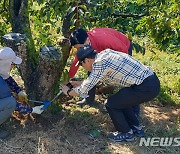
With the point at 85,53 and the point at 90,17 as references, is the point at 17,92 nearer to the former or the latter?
the point at 85,53

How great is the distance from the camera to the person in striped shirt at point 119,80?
313cm

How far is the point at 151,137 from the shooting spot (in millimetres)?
3658

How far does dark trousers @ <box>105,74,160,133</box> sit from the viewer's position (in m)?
3.30

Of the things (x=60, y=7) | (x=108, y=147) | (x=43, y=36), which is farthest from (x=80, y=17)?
(x=108, y=147)

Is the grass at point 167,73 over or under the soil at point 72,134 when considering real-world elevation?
under

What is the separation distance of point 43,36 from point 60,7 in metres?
0.36

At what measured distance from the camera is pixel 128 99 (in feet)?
11.1

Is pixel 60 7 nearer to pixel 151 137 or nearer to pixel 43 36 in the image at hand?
pixel 43 36

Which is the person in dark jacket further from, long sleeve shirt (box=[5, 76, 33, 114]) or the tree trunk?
the tree trunk

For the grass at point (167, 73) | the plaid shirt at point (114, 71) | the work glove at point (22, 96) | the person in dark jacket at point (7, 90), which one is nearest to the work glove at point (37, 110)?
the person in dark jacket at point (7, 90)

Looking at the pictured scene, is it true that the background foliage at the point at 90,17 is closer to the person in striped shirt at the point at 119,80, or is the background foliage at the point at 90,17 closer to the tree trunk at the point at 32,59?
the tree trunk at the point at 32,59

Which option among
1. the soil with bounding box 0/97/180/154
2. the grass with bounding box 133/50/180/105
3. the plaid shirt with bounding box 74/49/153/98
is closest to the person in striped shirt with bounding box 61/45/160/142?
the plaid shirt with bounding box 74/49/153/98

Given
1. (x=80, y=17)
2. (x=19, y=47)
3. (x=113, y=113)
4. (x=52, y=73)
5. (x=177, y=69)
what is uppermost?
(x=80, y=17)

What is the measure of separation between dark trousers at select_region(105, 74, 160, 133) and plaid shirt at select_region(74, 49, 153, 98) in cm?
6
